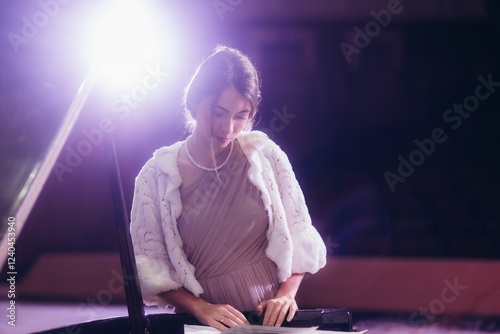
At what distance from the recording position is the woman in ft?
4.60

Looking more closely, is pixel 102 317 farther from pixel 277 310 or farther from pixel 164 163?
pixel 277 310

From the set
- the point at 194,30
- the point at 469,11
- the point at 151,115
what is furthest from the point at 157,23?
the point at 469,11

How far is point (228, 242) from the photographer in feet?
4.66

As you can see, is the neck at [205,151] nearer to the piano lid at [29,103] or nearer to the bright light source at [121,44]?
the piano lid at [29,103]

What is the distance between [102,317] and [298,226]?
2.93m

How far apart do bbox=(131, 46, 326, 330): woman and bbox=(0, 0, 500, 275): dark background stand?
148 inches

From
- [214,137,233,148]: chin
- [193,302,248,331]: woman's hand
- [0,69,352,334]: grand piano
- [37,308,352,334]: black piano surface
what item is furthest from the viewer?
[214,137,233,148]: chin

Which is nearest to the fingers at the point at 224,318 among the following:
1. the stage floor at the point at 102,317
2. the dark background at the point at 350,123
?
the stage floor at the point at 102,317

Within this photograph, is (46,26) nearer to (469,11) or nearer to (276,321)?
(276,321)

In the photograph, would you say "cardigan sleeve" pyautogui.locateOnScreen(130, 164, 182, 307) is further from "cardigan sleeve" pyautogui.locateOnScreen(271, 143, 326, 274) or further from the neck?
"cardigan sleeve" pyautogui.locateOnScreen(271, 143, 326, 274)

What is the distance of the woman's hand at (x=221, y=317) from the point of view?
1.17m

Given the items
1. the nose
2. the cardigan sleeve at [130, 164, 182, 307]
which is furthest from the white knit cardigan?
the nose

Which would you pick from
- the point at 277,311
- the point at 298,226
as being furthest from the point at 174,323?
the point at 298,226

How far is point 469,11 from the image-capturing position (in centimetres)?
573
